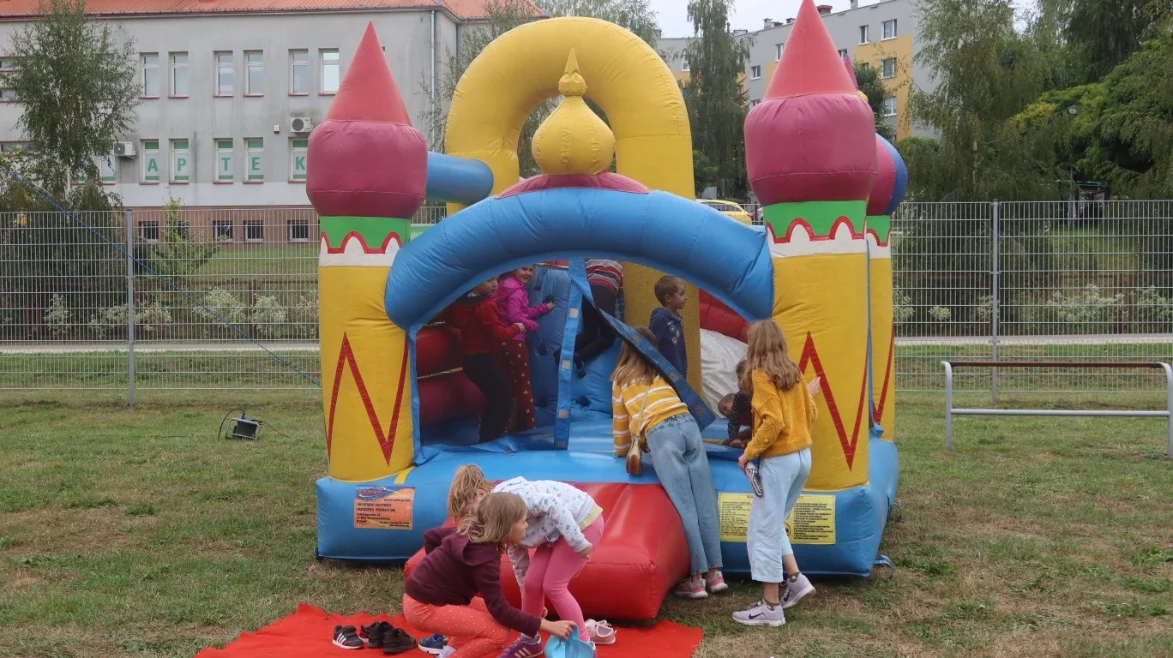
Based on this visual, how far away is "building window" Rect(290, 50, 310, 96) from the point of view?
31953 mm

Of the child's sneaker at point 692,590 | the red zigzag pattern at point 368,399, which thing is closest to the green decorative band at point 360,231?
the red zigzag pattern at point 368,399

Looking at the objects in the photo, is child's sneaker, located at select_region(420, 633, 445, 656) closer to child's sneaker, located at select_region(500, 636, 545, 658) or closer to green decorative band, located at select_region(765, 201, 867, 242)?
Result: child's sneaker, located at select_region(500, 636, 545, 658)

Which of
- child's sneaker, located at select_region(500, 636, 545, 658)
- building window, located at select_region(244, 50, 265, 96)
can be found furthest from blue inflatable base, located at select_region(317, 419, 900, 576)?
building window, located at select_region(244, 50, 265, 96)

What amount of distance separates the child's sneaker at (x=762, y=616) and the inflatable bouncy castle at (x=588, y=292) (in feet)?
1.13

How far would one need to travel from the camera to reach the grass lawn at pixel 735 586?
490 cm

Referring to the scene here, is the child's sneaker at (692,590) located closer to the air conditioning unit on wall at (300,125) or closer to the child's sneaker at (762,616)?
the child's sneaker at (762,616)

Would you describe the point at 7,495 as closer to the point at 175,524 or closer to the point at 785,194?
the point at 175,524

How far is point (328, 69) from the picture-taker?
105ft

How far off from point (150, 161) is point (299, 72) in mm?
4955

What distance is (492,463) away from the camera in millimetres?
6109

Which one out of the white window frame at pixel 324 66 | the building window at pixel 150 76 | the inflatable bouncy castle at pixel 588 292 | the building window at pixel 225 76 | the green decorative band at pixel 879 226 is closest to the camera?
the inflatable bouncy castle at pixel 588 292

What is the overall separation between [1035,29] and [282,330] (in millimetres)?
21346

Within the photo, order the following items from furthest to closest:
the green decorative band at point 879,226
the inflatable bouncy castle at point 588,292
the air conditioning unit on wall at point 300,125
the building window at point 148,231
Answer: the air conditioning unit on wall at point 300,125 → the building window at point 148,231 → the green decorative band at point 879,226 → the inflatable bouncy castle at point 588,292

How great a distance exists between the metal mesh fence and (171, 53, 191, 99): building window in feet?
67.1
